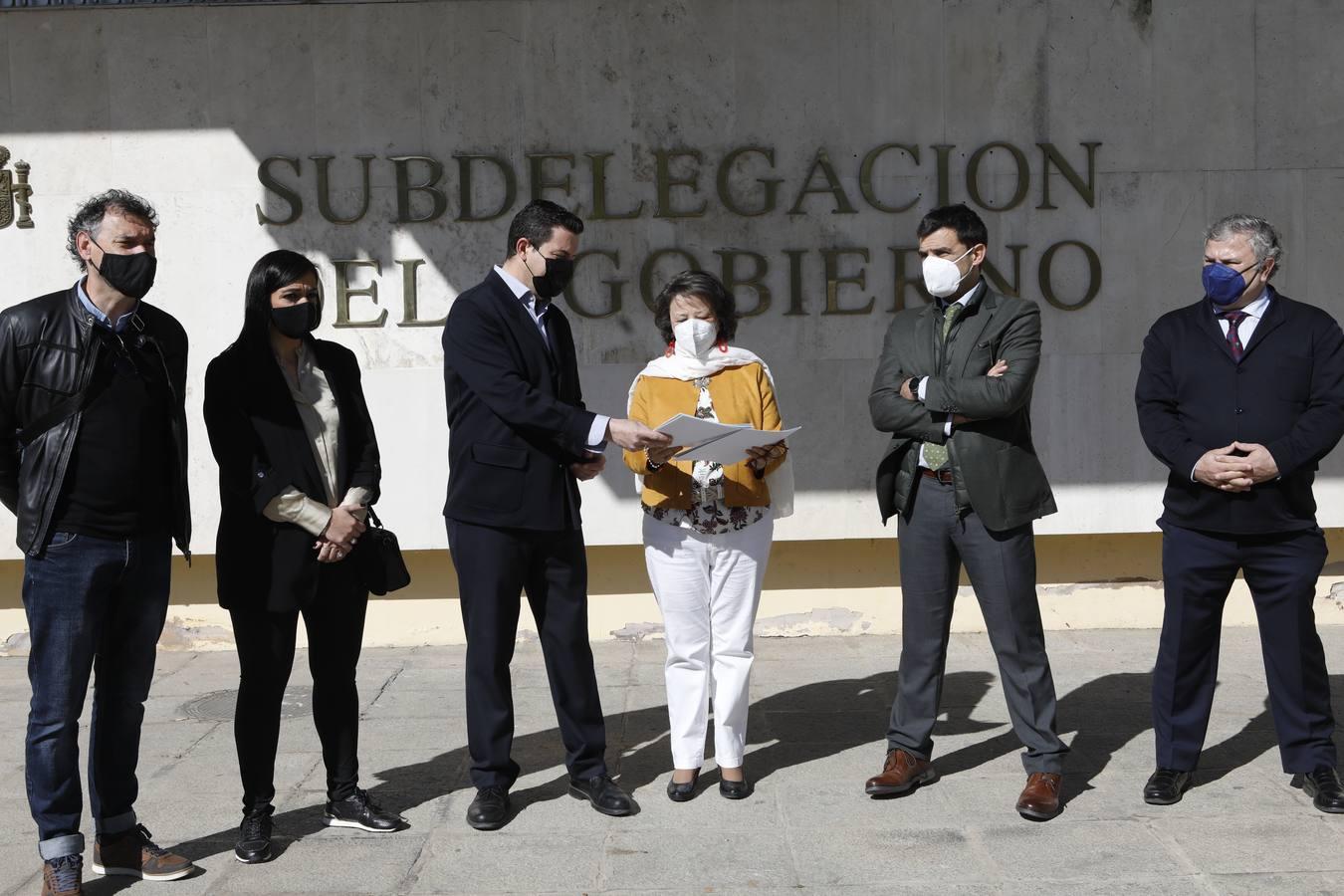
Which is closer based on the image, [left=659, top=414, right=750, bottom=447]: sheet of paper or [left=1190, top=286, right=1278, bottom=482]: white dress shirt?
[left=659, top=414, right=750, bottom=447]: sheet of paper

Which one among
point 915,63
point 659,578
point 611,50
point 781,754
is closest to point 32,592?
point 659,578

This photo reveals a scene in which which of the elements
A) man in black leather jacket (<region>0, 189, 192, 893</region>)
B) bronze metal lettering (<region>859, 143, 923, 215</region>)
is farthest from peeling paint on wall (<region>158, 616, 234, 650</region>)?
bronze metal lettering (<region>859, 143, 923, 215</region>)

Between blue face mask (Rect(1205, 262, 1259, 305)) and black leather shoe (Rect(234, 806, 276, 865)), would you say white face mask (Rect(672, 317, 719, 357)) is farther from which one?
black leather shoe (Rect(234, 806, 276, 865))

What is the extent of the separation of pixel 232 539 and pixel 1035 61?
5.09 m

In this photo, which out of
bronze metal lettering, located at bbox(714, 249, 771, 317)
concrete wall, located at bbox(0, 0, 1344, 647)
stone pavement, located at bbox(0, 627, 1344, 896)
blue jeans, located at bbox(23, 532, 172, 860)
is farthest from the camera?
bronze metal lettering, located at bbox(714, 249, 771, 317)

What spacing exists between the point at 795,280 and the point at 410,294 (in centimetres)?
209

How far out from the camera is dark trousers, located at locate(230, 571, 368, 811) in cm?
450

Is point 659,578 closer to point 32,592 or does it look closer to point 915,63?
point 32,592

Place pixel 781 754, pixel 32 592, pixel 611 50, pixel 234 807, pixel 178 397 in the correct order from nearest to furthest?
pixel 32 592, pixel 178 397, pixel 234 807, pixel 781 754, pixel 611 50

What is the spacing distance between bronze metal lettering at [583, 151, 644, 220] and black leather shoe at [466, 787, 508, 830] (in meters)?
3.67

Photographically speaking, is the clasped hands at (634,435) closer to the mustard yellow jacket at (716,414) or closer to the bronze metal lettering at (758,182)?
the mustard yellow jacket at (716,414)

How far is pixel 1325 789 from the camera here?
15.3ft

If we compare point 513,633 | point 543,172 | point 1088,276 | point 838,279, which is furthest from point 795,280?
point 513,633

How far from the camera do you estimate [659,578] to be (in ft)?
16.4
